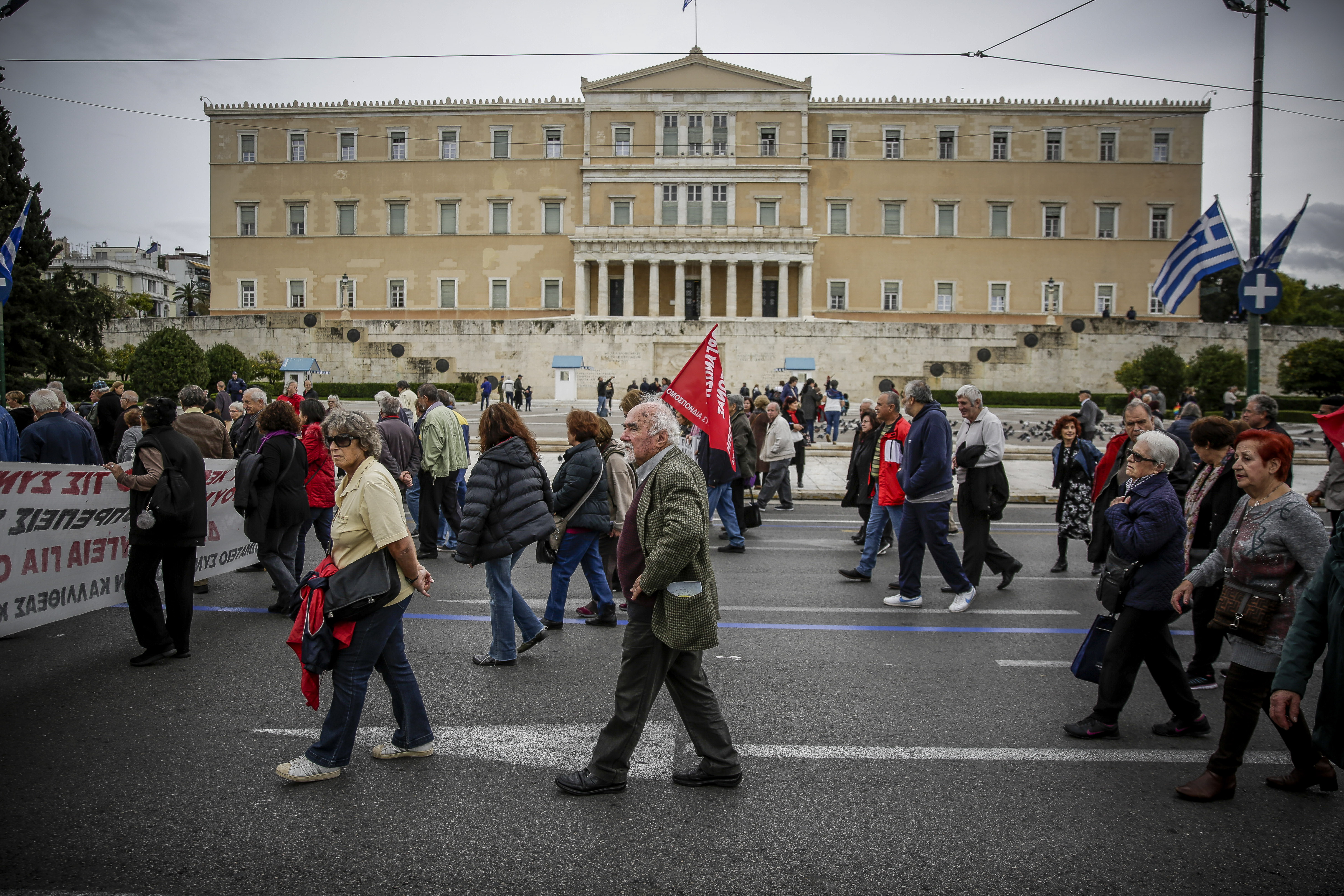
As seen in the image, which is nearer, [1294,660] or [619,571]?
[1294,660]

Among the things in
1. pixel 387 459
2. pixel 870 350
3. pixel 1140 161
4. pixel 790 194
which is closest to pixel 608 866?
pixel 387 459

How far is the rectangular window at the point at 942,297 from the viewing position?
194 ft

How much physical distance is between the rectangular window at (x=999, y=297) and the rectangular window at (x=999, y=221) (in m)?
3.29

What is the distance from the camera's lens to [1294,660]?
3404 millimetres

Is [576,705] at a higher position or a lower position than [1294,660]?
lower

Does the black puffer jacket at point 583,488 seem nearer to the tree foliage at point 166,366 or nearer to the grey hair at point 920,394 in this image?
the grey hair at point 920,394

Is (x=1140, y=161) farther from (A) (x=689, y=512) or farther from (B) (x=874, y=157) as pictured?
(A) (x=689, y=512)

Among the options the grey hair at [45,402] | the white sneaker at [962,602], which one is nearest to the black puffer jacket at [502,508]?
the white sneaker at [962,602]

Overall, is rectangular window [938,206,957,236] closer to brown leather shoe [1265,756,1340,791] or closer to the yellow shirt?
brown leather shoe [1265,756,1340,791]

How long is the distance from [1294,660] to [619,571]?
2810 millimetres

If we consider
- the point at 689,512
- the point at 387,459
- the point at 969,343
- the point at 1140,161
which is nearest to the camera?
the point at 689,512

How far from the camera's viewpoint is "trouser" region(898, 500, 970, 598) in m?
7.52

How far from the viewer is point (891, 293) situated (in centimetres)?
5928

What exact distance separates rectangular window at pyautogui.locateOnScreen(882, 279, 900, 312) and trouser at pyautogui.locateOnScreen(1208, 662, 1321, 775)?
5710cm
